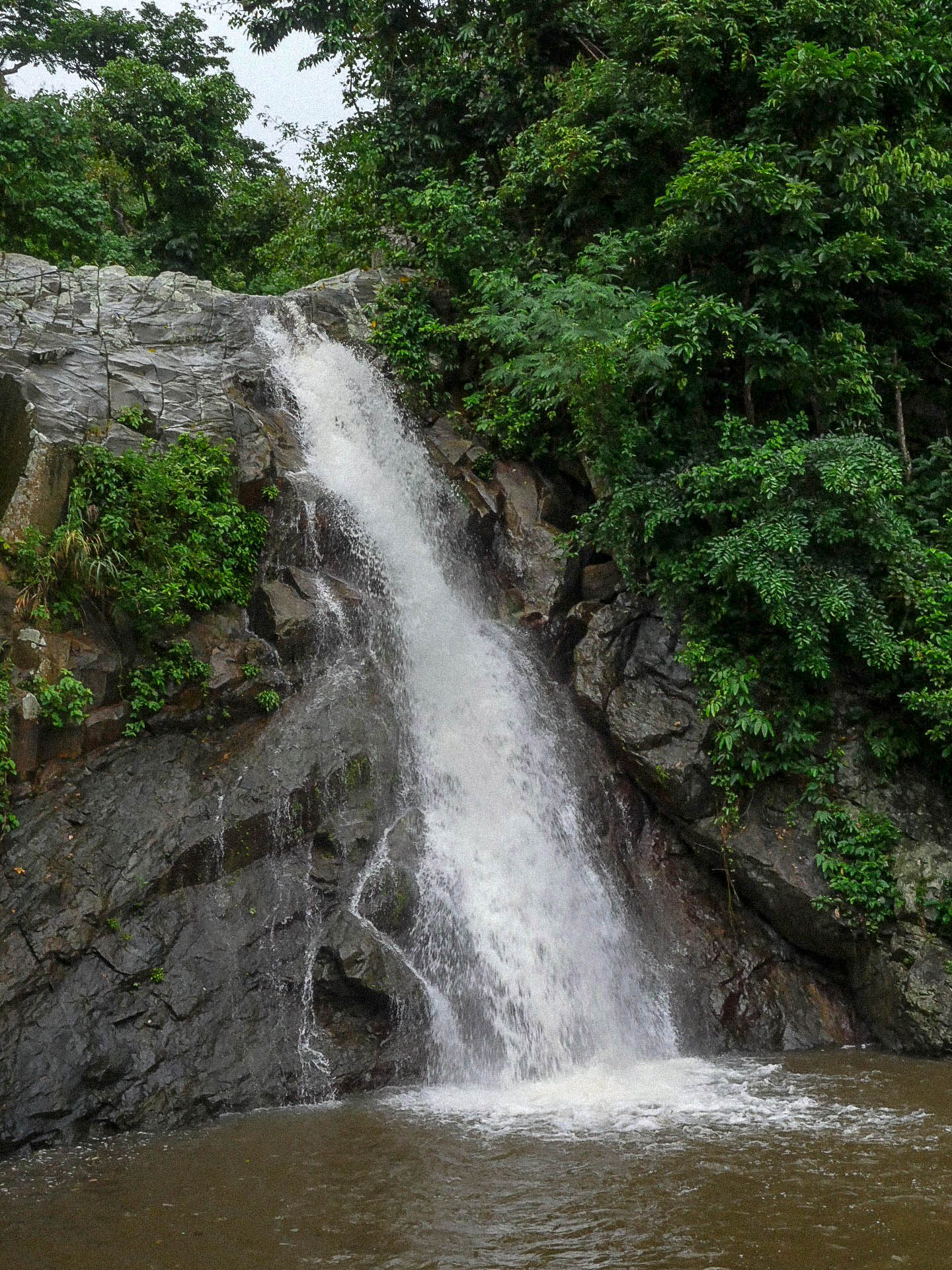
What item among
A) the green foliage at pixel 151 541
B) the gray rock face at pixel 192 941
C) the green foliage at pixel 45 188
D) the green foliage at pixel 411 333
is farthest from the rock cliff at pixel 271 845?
the green foliage at pixel 45 188

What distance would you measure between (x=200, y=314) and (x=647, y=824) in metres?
9.58

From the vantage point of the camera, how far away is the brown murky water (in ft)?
16.0

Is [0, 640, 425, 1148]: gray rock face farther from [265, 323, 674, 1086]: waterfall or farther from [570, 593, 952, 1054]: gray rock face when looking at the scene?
[570, 593, 952, 1054]: gray rock face

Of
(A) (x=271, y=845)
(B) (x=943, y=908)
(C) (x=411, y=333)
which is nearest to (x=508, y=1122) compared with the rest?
(A) (x=271, y=845)

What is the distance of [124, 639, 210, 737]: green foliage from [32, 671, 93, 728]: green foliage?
568 mm

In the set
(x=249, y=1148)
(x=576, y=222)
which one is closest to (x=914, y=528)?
(x=576, y=222)

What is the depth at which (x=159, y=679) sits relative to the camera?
380 inches

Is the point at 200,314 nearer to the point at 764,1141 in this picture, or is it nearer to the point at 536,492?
the point at 536,492

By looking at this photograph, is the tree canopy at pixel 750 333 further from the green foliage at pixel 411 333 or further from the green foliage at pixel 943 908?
the green foliage at pixel 943 908

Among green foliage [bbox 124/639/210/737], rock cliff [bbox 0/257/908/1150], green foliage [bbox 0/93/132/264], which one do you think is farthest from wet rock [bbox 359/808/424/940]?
green foliage [bbox 0/93/132/264]

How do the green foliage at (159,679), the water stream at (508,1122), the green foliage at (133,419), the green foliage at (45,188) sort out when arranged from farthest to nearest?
the green foliage at (45,188) < the green foliage at (133,419) < the green foliage at (159,679) < the water stream at (508,1122)

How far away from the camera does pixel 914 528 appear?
10898 mm

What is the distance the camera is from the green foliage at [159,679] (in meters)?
9.48

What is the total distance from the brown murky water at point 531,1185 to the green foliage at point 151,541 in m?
5.12
